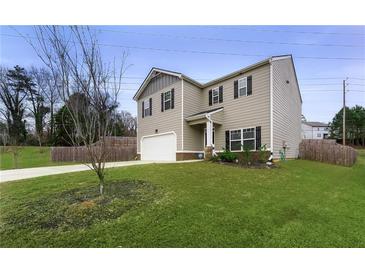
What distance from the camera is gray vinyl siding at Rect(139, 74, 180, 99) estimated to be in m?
14.7

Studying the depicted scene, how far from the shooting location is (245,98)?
479 inches

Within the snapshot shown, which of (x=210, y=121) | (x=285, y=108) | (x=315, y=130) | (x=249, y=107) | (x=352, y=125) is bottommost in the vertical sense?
(x=210, y=121)

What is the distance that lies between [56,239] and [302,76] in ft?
61.6

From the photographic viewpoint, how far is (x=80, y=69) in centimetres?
409

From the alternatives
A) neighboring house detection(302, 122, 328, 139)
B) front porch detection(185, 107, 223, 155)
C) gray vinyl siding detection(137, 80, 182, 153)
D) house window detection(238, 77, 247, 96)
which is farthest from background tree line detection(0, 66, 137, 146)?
neighboring house detection(302, 122, 328, 139)

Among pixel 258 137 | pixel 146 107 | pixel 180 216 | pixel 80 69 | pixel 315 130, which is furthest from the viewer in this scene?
pixel 315 130

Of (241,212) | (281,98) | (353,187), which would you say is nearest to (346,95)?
(281,98)

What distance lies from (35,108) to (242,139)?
884 inches

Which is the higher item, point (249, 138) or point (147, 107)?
point (147, 107)

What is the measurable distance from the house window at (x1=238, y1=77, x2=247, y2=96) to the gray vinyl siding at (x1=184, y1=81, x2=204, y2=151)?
11.2 feet

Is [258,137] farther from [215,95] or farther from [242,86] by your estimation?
[215,95]

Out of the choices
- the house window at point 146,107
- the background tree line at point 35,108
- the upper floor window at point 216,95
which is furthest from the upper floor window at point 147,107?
the upper floor window at point 216,95

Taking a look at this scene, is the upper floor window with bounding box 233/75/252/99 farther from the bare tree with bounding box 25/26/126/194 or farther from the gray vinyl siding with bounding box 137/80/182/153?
the bare tree with bounding box 25/26/126/194

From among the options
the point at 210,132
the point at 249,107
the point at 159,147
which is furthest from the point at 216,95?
the point at 159,147
